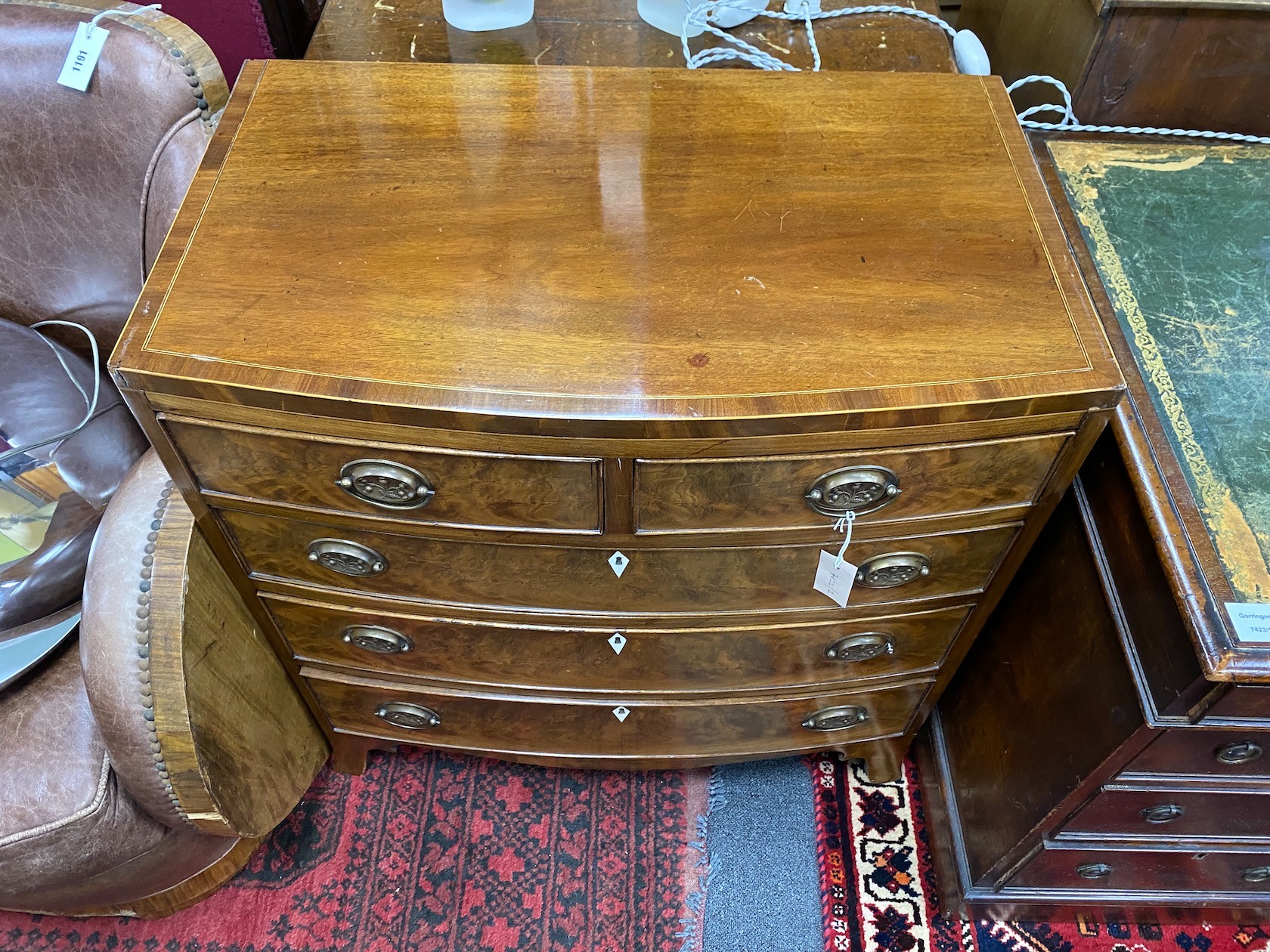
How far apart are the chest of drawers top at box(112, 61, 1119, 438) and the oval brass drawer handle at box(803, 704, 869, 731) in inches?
21.1

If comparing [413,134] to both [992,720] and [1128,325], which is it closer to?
[1128,325]

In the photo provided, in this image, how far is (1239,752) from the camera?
0.87 m

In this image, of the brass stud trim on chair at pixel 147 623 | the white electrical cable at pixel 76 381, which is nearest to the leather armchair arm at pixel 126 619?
the brass stud trim on chair at pixel 147 623

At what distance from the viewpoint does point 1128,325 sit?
91 cm

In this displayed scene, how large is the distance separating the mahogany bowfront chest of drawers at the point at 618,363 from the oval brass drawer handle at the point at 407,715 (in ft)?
0.42

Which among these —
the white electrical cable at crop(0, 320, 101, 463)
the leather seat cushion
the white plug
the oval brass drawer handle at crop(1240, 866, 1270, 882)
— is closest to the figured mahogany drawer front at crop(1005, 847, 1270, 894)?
the oval brass drawer handle at crop(1240, 866, 1270, 882)

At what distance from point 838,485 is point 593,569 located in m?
0.26

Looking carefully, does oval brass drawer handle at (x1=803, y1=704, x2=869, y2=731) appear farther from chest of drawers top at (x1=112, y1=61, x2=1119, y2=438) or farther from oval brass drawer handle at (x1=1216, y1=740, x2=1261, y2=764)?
chest of drawers top at (x1=112, y1=61, x2=1119, y2=438)

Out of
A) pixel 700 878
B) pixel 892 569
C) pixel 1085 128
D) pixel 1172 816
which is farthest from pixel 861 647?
pixel 1085 128

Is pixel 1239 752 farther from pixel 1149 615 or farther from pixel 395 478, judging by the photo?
pixel 395 478

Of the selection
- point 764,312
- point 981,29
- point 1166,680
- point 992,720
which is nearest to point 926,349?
point 764,312

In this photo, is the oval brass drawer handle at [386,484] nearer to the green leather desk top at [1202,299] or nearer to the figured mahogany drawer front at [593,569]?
the figured mahogany drawer front at [593,569]

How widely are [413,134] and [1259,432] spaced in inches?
33.6

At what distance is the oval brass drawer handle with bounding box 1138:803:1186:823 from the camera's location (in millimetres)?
972
